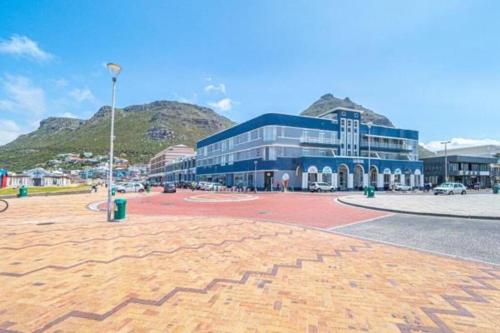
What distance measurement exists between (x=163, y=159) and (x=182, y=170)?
24321 mm

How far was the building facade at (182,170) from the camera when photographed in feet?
271

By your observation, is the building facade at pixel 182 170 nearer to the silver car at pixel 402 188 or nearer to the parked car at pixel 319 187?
the parked car at pixel 319 187

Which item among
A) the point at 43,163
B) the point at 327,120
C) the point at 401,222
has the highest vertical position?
the point at 327,120

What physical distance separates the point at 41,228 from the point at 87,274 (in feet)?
20.2

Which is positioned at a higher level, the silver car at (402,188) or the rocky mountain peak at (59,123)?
the rocky mountain peak at (59,123)

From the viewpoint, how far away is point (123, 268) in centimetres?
491

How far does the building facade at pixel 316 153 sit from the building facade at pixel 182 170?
844 inches

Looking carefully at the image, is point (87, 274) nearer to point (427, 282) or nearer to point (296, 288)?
point (296, 288)

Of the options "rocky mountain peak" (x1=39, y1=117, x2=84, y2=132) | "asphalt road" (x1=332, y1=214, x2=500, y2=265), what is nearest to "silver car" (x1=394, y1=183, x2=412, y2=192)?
"asphalt road" (x1=332, y1=214, x2=500, y2=265)

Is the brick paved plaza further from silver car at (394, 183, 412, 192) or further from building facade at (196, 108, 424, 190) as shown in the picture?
silver car at (394, 183, 412, 192)

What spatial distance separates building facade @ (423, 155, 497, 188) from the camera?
224ft

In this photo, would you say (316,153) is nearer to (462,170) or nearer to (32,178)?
(462,170)

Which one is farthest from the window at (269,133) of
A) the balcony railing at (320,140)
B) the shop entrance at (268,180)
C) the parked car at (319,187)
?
the parked car at (319,187)

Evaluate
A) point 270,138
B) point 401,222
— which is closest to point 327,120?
point 270,138
